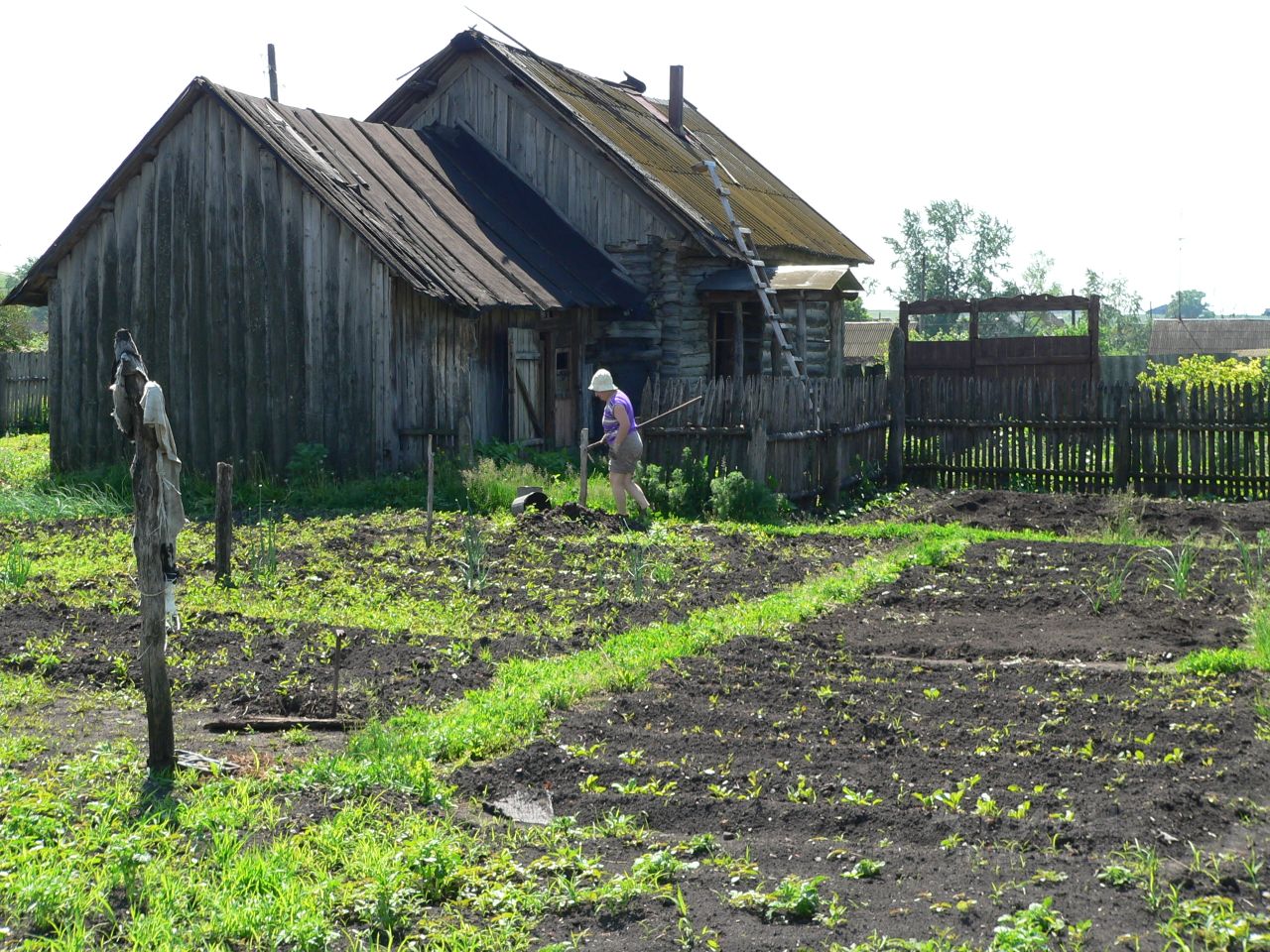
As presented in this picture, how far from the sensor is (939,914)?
15.4ft

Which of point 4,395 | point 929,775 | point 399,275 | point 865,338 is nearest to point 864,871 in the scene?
point 929,775

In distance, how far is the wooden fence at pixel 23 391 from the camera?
1195 inches

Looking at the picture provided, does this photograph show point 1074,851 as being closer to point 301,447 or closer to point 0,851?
point 0,851

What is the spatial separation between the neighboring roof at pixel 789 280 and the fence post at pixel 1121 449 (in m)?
5.25

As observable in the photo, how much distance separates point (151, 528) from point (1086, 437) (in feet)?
43.6

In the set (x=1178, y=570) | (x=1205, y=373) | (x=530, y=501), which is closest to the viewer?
(x=1178, y=570)

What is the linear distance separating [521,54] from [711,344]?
5.71m

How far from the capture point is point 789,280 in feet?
70.6

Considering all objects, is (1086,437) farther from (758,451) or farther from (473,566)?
(473,566)

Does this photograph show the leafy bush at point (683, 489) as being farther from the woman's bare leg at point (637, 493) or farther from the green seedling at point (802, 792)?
the green seedling at point (802, 792)

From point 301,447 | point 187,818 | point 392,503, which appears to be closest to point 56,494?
point 301,447

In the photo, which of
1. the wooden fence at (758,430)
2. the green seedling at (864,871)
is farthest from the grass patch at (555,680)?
the wooden fence at (758,430)

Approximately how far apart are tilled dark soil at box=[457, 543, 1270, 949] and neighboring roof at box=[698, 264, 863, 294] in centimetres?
1221

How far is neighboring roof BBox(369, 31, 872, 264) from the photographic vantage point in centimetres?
2142
